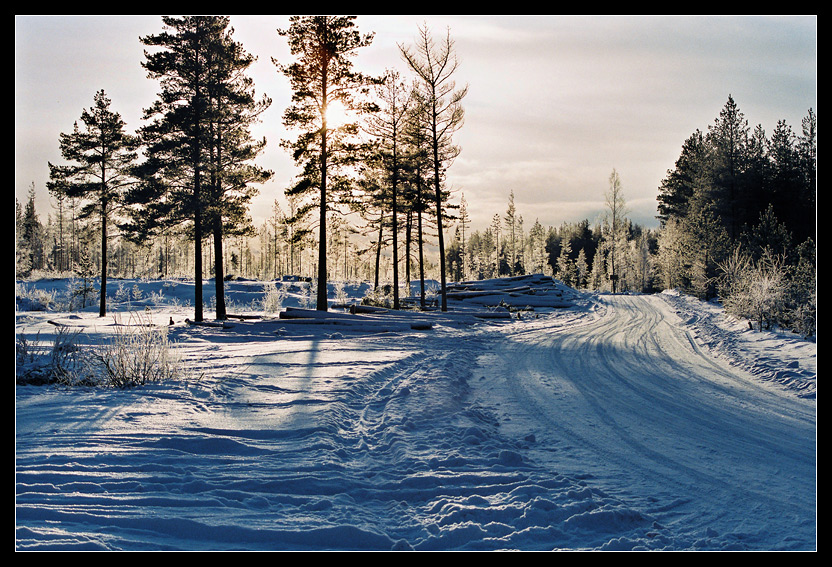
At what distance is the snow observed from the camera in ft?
9.27

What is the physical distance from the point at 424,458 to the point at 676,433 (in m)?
3.08

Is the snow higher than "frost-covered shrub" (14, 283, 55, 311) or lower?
lower

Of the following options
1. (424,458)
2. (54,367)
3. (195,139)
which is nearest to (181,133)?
(195,139)

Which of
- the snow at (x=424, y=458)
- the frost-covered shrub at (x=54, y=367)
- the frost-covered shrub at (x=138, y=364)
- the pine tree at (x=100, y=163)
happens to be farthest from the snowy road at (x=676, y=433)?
the pine tree at (x=100, y=163)

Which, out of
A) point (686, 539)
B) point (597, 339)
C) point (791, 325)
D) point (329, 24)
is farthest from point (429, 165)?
point (686, 539)

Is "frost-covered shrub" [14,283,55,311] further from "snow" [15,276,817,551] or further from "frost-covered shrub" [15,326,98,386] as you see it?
"snow" [15,276,817,551]

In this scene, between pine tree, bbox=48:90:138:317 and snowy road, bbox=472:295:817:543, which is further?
pine tree, bbox=48:90:138:317

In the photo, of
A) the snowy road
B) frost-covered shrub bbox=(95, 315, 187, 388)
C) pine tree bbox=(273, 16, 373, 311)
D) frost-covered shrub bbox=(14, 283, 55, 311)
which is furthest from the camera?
frost-covered shrub bbox=(14, 283, 55, 311)

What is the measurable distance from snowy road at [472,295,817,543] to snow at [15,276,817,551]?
3cm

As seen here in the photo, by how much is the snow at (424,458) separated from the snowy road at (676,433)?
28 millimetres

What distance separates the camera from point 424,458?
13.9ft

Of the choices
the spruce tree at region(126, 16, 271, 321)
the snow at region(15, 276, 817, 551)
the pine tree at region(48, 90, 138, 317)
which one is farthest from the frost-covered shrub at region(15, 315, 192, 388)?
the pine tree at region(48, 90, 138, 317)

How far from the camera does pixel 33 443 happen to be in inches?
161
